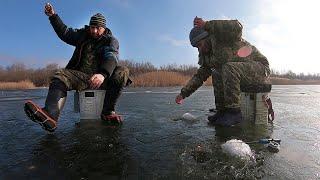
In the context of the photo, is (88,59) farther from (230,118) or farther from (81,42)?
(230,118)

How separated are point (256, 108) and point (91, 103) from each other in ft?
7.26

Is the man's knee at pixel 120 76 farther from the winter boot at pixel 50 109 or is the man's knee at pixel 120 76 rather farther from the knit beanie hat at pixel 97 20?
the winter boot at pixel 50 109

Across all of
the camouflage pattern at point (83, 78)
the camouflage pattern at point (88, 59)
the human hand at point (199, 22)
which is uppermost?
the human hand at point (199, 22)

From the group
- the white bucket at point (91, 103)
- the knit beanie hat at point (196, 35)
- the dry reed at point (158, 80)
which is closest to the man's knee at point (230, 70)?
the knit beanie hat at point (196, 35)

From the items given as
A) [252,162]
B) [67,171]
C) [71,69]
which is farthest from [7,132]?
[252,162]

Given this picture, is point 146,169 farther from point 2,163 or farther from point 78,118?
point 78,118

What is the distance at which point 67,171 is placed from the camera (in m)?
2.43

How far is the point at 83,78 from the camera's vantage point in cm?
444

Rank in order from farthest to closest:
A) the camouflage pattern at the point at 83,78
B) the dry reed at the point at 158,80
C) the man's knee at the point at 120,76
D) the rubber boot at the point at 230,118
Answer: the dry reed at the point at 158,80 → the man's knee at the point at 120,76 → the rubber boot at the point at 230,118 → the camouflage pattern at the point at 83,78

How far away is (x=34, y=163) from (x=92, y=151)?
54cm

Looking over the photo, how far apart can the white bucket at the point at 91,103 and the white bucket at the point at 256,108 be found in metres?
1.96

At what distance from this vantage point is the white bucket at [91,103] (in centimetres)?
471

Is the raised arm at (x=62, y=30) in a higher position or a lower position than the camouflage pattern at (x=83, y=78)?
higher

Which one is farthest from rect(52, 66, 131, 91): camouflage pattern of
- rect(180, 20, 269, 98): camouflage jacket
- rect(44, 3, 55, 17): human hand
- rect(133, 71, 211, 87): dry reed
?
rect(133, 71, 211, 87): dry reed
